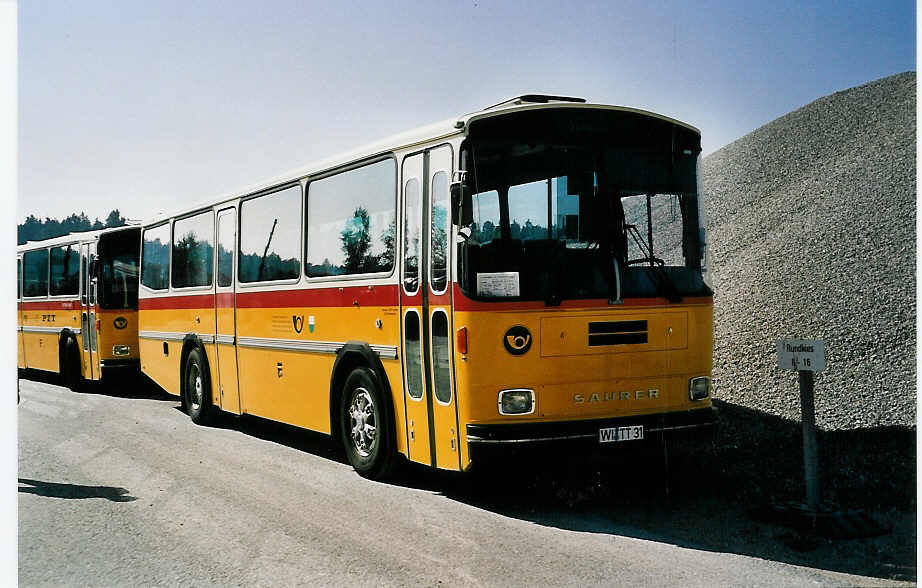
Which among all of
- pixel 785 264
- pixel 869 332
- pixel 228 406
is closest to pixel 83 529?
pixel 228 406

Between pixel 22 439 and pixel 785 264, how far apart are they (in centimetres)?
1264

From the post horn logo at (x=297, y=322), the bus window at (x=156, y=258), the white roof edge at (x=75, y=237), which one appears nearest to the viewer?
the post horn logo at (x=297, y=322)

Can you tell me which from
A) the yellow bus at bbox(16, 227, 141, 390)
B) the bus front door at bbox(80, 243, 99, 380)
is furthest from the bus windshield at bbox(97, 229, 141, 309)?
the bus front door at bbox(80, 243, 99, 380)

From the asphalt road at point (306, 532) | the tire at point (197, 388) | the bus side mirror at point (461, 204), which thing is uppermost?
the bus side mirror at point (461, 204)

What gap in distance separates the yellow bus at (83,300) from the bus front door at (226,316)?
17.3 feet

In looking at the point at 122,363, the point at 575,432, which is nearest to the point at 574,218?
the point at 575,432

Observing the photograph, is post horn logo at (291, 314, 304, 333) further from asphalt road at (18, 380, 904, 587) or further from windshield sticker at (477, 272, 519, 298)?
windshield sticker at (477, 272, 519, 298)

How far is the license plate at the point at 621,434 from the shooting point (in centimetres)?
723

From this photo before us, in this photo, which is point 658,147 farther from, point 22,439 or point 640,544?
point 22,439

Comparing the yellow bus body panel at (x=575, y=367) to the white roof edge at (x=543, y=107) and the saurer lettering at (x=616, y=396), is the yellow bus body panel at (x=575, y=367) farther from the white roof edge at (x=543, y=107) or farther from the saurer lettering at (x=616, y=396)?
the white roof edge at (x=543, y=107)

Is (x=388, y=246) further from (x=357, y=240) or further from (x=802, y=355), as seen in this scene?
(x=802, y=355)

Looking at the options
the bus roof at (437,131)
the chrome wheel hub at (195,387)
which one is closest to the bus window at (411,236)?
the bus roof at (437,131)

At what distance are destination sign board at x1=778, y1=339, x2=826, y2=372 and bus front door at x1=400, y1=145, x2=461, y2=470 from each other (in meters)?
2.43

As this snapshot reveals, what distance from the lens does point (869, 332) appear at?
42.7ft
